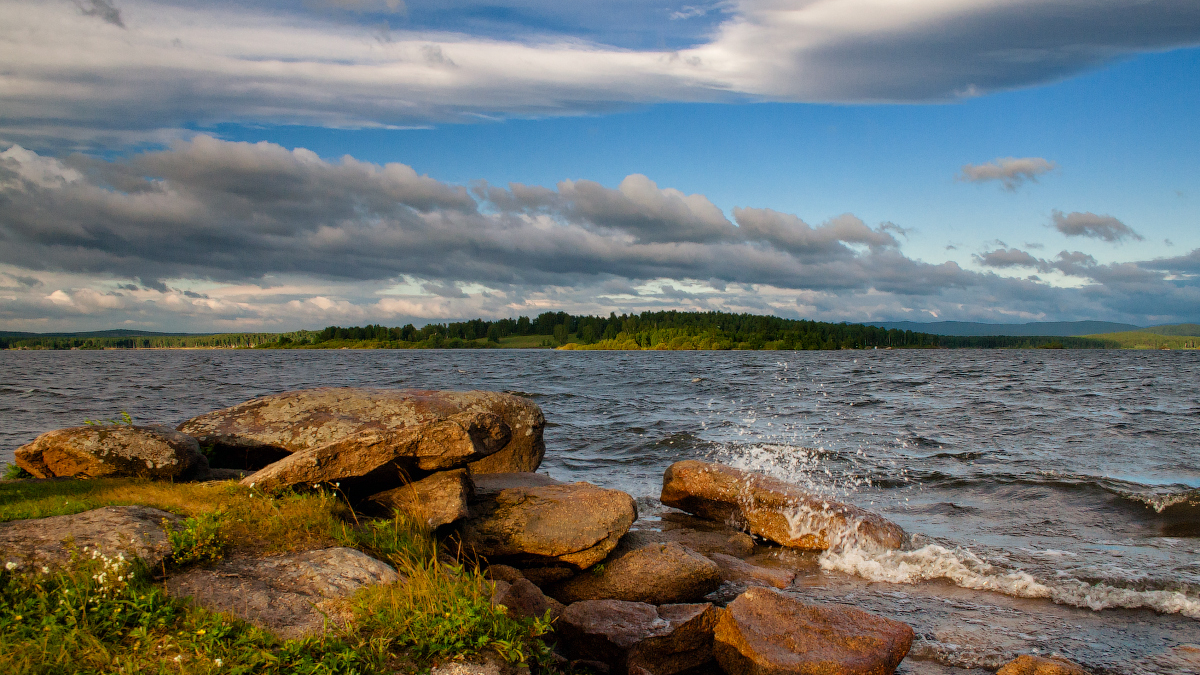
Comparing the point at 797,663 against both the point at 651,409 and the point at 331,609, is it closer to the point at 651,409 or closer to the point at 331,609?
the point at 331,609

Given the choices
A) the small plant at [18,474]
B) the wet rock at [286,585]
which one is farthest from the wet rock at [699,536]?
the small plant at [18,474]

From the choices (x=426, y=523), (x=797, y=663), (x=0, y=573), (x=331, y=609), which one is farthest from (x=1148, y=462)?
(x=0, y=573)

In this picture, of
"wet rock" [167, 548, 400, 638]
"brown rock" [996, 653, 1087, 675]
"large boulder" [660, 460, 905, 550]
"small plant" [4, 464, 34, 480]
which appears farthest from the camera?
"large boulder" [660, 460, 905, 550]

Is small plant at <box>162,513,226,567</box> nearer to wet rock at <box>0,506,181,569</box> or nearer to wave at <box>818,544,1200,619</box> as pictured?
wet rock at <box>0,506,181,569</box>

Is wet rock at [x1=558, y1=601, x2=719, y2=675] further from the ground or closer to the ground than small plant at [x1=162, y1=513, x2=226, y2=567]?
closer to the ground

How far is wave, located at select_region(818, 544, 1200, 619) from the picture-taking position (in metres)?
8.97

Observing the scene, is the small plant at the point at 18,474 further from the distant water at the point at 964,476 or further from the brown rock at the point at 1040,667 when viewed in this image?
the brown rock at the point at 1040,667

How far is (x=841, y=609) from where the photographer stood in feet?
24.3

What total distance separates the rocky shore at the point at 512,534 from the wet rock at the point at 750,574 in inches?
1.3

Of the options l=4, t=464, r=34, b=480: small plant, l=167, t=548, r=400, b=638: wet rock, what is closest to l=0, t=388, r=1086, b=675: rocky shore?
l=167, t=548, r=400, b=638: wet rock

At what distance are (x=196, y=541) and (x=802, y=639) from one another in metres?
6.21

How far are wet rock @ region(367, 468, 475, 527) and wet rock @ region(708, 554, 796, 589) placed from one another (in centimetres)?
427

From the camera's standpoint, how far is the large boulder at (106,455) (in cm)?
924

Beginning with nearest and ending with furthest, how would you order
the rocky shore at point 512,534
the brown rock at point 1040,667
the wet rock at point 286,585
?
the wet rock at point 286,585, the rocky shore at point 512,534, the brown rock at point 1040,667
